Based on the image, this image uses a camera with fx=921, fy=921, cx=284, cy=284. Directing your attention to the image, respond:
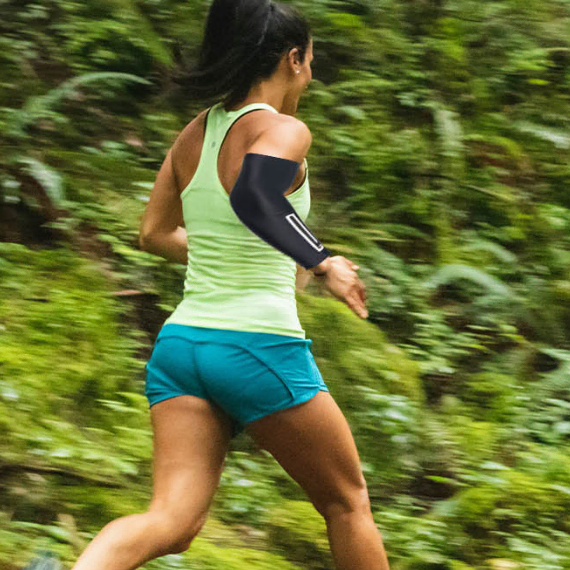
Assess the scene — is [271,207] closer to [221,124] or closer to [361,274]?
[221,124]

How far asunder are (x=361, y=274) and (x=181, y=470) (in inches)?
147

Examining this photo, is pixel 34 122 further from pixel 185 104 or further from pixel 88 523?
pixel 88 523

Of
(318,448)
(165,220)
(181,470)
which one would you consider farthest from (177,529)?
(165,220)

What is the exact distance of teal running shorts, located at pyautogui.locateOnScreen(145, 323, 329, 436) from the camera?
114 inches

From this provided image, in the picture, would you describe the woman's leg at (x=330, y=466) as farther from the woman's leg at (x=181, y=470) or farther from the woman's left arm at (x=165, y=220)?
the woman's left arm at (x=165, y=220)

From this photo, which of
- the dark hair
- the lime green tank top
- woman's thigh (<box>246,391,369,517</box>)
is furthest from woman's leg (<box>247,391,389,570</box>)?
the dark hair

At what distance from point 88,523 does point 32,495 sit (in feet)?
0.91

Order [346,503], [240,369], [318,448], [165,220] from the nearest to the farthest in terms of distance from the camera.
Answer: [240,369] < [318,448] < [346,503] < [165,220]

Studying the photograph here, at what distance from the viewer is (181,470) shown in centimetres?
295

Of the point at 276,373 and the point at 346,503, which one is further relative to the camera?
the point at 346,503

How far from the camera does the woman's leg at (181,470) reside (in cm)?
285

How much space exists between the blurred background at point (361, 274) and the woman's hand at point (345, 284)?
1.27 metres

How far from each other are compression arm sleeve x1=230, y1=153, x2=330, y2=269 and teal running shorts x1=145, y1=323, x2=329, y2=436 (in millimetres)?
310

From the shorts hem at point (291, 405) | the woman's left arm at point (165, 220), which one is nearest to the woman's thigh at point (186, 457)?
the shorts hem at point (291, 405)
